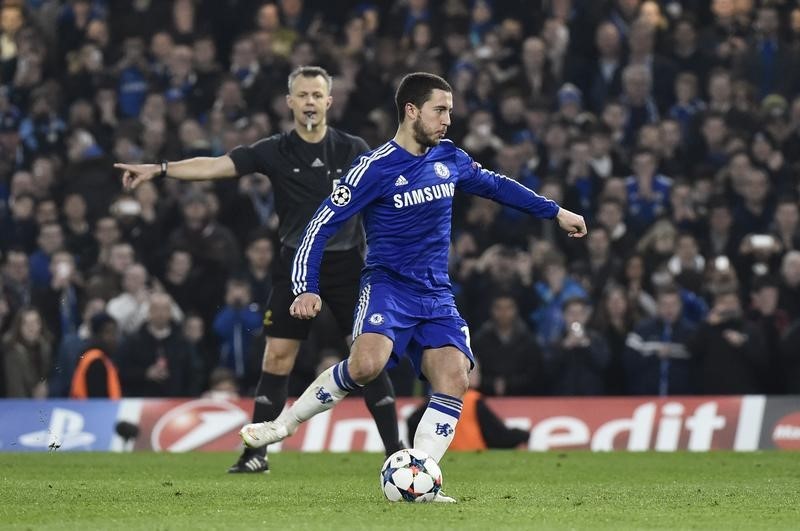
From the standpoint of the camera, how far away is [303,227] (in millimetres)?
10828

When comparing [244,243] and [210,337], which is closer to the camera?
[210,337]

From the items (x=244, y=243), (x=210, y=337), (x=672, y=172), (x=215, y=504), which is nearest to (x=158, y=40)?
(x=244, y=243)

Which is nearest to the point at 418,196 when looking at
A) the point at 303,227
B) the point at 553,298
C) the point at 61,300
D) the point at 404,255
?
the point at 404,255

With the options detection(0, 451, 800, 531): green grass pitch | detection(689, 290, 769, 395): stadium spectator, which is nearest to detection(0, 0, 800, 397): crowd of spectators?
detection(689, 290, 769, 395): stadium spectator

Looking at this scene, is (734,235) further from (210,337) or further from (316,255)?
(316,255)

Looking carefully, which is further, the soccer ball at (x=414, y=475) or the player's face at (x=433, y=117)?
the player's face at (x=433, y=117)

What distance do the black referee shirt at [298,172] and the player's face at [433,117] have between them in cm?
198

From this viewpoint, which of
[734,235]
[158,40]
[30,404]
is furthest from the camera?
[158,40]

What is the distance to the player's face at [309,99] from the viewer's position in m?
10.8

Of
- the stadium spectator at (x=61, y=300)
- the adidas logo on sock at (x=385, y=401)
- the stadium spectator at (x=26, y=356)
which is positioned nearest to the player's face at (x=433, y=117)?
the adidas logo on sock at (x=385, y=401)

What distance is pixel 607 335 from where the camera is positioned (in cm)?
1606

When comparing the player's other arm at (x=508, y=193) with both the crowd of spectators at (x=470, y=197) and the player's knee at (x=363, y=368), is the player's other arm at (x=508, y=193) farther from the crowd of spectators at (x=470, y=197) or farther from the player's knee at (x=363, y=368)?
the crowd of spectators at (x=470, y=197)

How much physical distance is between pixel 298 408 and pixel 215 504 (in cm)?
84

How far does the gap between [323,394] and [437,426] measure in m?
0.78
